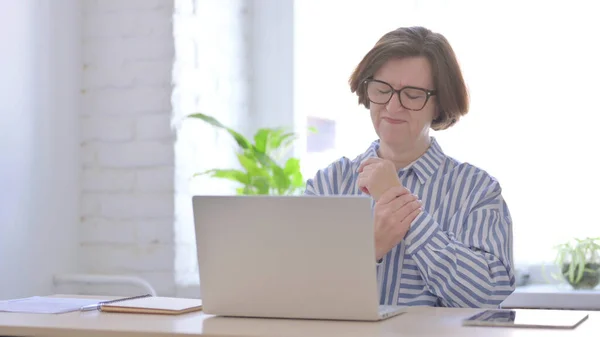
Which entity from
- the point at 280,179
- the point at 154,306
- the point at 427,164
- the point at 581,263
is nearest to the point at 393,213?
the point at 427,164

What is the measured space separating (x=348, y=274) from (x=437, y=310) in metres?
0.30

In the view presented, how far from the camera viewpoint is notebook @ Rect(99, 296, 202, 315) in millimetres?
1816

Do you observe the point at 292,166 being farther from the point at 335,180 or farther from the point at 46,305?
the point at 46,305

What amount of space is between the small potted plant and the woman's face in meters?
1.02

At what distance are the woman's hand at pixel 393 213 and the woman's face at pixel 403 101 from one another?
240 mm

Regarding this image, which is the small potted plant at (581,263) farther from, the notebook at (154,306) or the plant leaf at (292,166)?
the notebook at (154,306)

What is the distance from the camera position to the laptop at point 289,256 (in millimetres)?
1607

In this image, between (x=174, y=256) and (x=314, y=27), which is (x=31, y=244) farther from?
(x=314, y=27)

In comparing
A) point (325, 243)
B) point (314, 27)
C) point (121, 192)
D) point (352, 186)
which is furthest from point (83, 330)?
point (314, 27)

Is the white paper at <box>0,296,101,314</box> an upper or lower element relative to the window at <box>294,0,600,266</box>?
lower

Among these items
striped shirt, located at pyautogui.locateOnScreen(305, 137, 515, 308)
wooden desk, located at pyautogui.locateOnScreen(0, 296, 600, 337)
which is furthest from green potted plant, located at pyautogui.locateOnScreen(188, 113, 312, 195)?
wooden desk, located at pyautogui.locateOnScreen(0, 296, 600, 337)

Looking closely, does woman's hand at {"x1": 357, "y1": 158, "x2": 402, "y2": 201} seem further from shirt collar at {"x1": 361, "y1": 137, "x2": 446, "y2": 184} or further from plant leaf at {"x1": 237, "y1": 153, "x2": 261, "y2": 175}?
plant leaf at {"x1": 237, "y1": 153, "x2": 261, "y2": 175}

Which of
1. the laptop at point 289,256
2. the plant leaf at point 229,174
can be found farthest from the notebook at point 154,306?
the plant leaf at point 229,174

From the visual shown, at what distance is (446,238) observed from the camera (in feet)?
6.65
